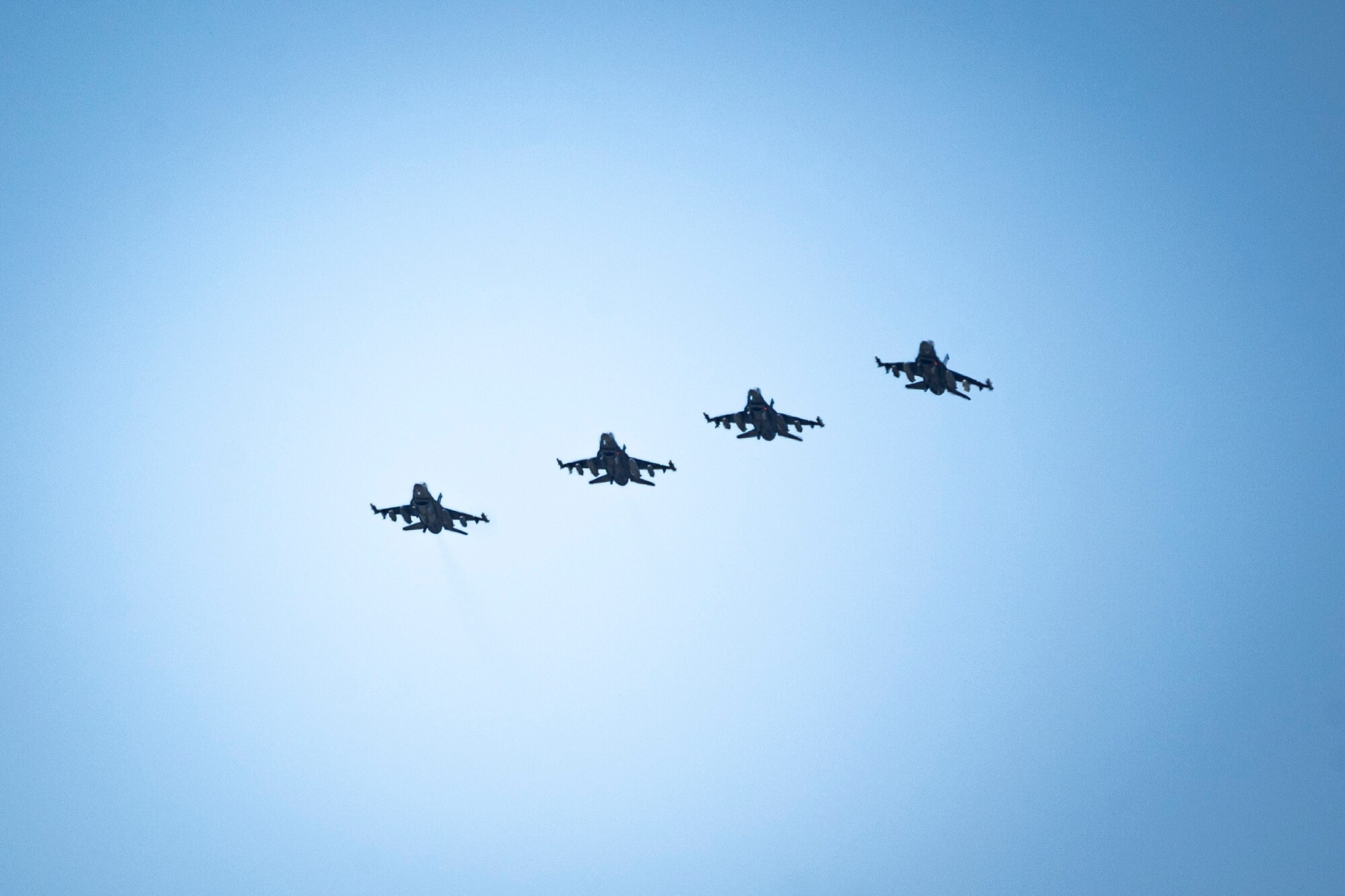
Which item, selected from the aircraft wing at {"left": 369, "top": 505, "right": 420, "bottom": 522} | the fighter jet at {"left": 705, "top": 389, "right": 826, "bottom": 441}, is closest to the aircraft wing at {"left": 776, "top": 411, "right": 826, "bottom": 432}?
the fighter jet at {"left": 705, "top": 389, "right": 826, "bottom": 441}

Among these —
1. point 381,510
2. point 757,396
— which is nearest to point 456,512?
point 381,510

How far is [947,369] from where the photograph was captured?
A: 11350cm

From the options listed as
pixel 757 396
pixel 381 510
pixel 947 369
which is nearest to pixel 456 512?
pixel 381 510

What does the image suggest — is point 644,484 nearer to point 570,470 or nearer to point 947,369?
point 570,470

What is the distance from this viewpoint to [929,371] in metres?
114

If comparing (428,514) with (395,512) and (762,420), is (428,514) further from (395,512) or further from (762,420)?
(762,420)

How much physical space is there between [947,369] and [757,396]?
51.3 ft

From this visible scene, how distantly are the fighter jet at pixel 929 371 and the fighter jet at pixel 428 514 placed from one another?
36.5 meters

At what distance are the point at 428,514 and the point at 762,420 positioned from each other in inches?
1132

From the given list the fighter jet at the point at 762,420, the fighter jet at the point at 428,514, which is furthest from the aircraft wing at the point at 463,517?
the fighter jet at the point at 762,420

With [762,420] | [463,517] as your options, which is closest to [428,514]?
[463,517]

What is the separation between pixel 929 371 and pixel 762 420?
14246mm

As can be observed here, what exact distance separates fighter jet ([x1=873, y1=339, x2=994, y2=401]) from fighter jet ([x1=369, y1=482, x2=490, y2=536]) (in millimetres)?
36517

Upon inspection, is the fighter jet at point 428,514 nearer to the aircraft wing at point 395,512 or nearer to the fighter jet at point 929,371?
the aircraft wing at point 395,512
